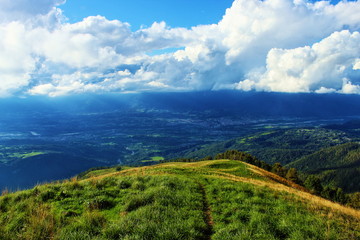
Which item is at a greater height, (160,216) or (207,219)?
(160,216)

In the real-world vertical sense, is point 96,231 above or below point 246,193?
above

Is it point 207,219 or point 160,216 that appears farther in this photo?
point 207,219

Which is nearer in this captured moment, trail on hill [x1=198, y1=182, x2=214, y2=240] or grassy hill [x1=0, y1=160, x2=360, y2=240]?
grassy hill [x1=0, y1=160, x2=360, y2=240]

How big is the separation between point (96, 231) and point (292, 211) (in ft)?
34.4

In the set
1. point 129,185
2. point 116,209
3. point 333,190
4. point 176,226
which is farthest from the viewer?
point 333,190

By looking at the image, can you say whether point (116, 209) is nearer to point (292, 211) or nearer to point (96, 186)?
point (96, 186)

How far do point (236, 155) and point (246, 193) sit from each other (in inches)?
3592

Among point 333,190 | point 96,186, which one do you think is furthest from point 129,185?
point 333,190

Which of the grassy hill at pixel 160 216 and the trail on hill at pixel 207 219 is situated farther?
the trail on hill at pixel 207 219

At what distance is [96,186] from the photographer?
50.4 ft

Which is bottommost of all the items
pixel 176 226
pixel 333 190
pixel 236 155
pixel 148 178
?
pixel 333 190

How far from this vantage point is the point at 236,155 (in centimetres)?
10256

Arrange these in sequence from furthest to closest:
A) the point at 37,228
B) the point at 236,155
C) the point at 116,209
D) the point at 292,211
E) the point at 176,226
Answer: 1. the point at 236,155
2. the point at 292,211
3. the point at 116,209
4. the point at 176,226
5. the point at 37,228

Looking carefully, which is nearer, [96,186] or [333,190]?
[96,186]
